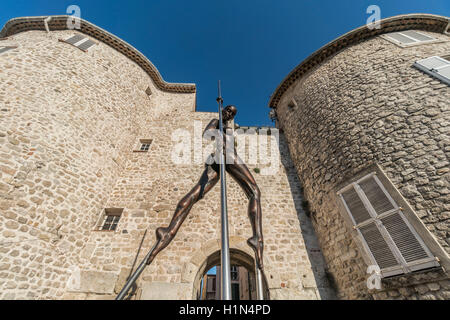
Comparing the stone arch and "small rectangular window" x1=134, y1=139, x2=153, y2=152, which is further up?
"small rectangular window" x1=134, y1=139, x2=153, y2=152

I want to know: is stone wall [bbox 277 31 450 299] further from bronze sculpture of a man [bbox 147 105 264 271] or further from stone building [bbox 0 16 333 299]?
bronze sculpture of a man [bbox 147 105 264 271]

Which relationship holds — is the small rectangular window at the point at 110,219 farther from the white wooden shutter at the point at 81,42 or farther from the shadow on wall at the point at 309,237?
the white wooden shutter at the point at 81,42

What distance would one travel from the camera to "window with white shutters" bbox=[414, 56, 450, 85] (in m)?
4.17

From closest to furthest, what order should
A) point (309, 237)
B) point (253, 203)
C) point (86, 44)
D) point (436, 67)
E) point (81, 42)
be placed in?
point (436, 67), point (309, 237), point (253, 203), point (81, 42), point (86, 44)

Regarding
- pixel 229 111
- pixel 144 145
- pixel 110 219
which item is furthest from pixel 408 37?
pixel 110 219

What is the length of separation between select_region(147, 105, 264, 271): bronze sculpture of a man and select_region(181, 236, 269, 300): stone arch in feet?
0.90

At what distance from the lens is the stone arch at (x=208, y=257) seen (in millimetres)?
4395

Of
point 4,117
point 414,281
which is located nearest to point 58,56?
point 4,117

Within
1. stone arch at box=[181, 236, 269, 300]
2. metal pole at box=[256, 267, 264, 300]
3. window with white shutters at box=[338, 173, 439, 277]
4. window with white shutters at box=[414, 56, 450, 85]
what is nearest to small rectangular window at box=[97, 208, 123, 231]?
stone arch at box=[181, 236, 269, 300]

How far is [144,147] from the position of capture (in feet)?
25.1

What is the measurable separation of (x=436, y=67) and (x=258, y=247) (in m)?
6.54

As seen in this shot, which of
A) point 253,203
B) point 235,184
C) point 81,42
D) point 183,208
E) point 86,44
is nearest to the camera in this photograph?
point 183,208

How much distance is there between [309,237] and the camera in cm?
536

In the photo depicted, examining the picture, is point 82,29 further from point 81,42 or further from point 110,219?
point 110,219
